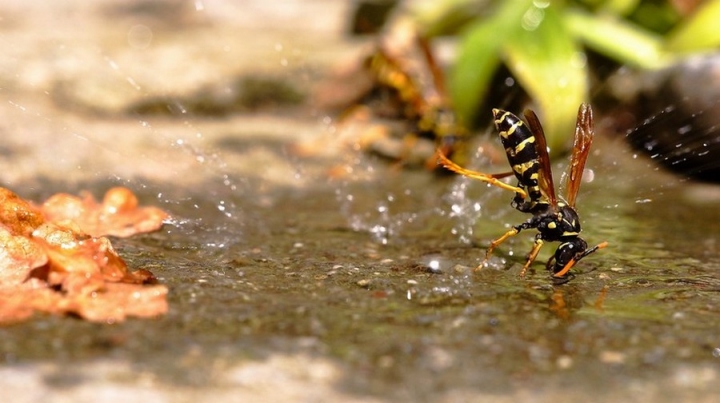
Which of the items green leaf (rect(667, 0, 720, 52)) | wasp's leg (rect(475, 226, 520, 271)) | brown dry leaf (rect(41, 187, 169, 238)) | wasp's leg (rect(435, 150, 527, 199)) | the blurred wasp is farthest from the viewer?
the blurred wasp

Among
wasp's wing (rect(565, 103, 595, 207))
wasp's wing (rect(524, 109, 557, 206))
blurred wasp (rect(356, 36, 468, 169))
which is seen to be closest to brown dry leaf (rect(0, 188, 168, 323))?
wasp's wing (rect(524, 109, 557, 206))

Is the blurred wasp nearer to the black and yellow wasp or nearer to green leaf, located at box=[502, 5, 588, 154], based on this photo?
green leaf, located at box=[502, 5, 588, 154]

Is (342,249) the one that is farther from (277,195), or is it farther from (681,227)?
(681,227)

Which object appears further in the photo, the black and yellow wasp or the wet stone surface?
the black and yellow wasp

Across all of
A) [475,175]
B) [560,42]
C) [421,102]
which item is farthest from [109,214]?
[560,42]

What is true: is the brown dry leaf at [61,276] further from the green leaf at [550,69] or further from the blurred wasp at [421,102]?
the green leaf at [550,69]

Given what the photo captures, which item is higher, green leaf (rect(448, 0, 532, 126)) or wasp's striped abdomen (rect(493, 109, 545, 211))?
green leaf (rect(448, 0, 532, 126))

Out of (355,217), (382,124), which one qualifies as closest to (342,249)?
(355,217)
